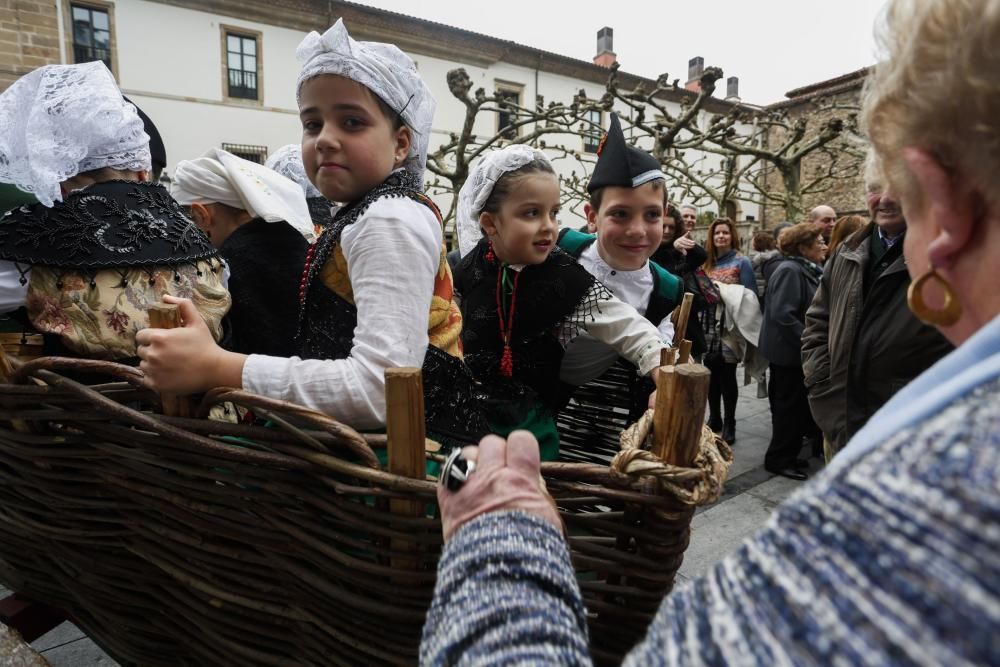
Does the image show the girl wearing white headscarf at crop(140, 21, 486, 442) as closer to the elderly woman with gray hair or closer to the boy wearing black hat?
the elderly woman with gray hair

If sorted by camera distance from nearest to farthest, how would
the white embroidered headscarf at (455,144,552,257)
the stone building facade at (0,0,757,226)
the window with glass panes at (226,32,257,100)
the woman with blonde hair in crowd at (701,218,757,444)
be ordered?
the white embroidered headscarf at (455,144,552,257), the woman with blonde hair in crowd at (701,218,757,444), the stone building facade at (0,0,757,226), the window with glass panes at (226,32,257,100)

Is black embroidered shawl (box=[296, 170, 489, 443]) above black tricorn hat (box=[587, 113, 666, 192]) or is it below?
below

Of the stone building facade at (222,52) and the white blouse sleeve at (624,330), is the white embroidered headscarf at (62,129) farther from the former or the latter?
the stone building facade at (222,52)

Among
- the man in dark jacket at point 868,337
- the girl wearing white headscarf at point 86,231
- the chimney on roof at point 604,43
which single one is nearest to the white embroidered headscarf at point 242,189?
the girl wearing white headscarf at point 86,231

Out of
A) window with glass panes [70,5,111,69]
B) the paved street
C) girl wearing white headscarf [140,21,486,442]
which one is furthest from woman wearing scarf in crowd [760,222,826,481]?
window with glass panes [70,5,111,69]

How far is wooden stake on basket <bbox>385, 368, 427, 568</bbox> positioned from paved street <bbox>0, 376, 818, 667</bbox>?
191 centimetres

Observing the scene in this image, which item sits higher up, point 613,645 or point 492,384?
point 492,384

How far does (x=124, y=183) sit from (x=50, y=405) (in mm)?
672

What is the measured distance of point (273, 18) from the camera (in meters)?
15.7

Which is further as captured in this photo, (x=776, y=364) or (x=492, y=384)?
(x=776, y=364)

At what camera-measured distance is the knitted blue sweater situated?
0.34m

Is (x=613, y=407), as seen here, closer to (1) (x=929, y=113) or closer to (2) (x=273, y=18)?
(1) (x=929, y=113)

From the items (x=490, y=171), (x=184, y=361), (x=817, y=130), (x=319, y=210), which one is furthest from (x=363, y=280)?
(x=817, y=130)

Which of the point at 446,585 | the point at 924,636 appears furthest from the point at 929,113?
the point at 446,585
